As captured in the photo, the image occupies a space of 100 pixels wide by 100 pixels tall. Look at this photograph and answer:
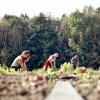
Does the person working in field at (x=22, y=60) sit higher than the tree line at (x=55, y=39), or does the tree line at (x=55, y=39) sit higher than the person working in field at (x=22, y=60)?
the tree line at (x=55, y=39)

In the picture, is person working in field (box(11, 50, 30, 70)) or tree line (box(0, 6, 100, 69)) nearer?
person working in field (box(11, 50, 30, 70))

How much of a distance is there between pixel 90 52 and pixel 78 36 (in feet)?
8.54

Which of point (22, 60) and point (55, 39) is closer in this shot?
point (22, 60)

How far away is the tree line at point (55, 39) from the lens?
48.2 meters

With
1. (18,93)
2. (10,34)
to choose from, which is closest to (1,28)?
(10,34)

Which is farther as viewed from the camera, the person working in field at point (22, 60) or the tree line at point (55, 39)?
the tree line at point (55, 39)

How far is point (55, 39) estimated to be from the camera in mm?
50500

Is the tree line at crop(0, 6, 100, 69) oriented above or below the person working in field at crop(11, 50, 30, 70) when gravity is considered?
above

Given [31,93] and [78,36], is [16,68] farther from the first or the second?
[78,36]

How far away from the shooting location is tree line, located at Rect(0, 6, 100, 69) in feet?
158

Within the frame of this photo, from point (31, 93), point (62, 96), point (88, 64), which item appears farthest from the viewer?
point (88, 64)

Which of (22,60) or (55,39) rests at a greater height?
(55,39)

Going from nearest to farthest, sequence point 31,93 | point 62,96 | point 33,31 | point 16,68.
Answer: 1. point 62,96
2. point 31,93
3. point 16,68
4. point 33,31

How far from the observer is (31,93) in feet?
21.7
